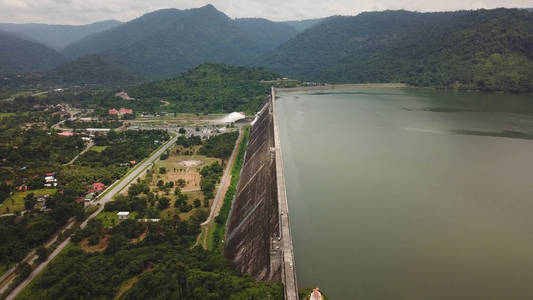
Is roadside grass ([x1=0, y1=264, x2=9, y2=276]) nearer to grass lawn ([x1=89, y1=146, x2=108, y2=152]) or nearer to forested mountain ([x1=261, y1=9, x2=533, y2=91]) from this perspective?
grass lawn ([x1=89, y1=146, x2=108, y2=152])

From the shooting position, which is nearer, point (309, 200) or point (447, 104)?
point (309, 200)

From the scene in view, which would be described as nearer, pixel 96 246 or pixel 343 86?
pixel 96 246

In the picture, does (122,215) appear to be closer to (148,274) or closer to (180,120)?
(148,274)

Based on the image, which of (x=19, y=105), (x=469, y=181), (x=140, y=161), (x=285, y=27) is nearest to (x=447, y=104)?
(x=469, y=181)

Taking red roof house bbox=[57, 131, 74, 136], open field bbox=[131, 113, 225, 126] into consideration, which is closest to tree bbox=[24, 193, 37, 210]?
red roof house bbox=[57, 131, 74, 136]

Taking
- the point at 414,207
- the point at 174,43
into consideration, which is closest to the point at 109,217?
the point at 414,207

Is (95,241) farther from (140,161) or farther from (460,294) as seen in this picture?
(460,294)
